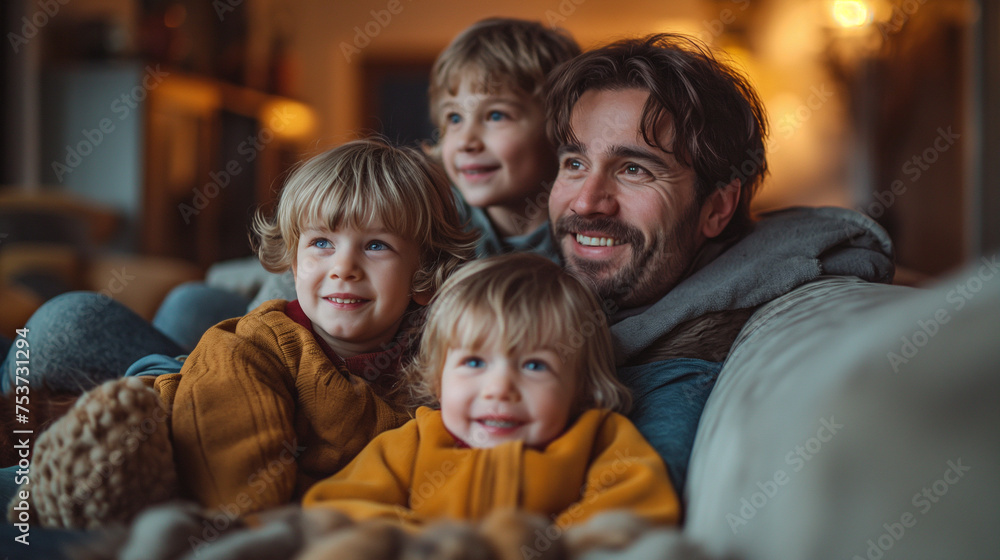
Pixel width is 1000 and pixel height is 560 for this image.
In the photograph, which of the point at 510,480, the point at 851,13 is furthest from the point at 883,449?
the point at 851,13

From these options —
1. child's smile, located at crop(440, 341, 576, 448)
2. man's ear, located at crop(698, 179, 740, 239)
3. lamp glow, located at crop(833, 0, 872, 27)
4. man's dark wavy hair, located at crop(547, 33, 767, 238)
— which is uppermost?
lamp glow, located at crop(833, 0, 872, 27)

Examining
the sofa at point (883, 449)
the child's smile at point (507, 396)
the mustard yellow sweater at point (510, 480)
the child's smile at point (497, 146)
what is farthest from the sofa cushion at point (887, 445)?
the child's smile at point (497, 146)

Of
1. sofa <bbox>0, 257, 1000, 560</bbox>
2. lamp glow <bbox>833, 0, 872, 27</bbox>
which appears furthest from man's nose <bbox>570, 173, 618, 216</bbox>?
lamp glow <bbox>833, 0, 872, 27</bbox>

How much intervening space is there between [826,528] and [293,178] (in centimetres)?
91

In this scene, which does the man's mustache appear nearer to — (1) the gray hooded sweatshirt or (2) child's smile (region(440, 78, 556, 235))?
(1) the gray hooded sweatshirt

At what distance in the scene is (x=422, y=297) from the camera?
1.18m

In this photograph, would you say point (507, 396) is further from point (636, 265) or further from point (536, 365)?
point (636, 265)

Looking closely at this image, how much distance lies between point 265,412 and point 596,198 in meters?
0.66

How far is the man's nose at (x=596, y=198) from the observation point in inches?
50.2

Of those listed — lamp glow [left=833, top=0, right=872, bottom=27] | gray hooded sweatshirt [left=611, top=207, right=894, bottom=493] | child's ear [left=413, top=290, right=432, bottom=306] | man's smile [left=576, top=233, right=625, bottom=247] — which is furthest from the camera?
lamp glow [left=833, top=0, right=872, bottom=27]

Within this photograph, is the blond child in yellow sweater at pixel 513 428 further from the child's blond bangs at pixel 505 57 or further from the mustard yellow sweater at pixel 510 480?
the child's blond bangs at pixel 505 57

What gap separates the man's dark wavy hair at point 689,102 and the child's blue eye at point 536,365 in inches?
20.7

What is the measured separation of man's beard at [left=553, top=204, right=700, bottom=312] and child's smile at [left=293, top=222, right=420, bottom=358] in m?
0.34

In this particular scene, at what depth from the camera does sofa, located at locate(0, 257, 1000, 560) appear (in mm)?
548
